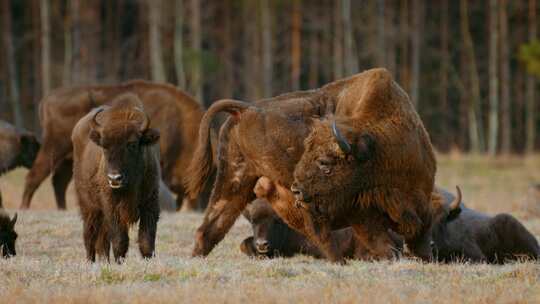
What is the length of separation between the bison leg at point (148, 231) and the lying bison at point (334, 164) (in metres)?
0.49

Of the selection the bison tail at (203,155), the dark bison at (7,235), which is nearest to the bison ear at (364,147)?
the bison tail at (203,155)

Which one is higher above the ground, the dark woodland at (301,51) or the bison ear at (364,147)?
the bison ear at (364,147)

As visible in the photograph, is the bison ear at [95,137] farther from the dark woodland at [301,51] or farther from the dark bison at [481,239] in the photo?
the dark woodland at [301,51]

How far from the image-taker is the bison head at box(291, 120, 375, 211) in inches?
410

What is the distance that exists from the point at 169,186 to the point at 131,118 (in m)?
8.40

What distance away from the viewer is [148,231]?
443 inches

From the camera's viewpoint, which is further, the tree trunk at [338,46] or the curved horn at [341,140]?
the tree trunk at [338,46]

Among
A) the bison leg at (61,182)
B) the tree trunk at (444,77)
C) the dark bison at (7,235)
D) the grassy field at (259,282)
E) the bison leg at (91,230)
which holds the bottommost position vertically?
the tree trunk at (444,77)

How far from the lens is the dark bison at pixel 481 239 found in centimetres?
1248

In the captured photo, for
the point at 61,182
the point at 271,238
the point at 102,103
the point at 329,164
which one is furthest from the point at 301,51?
the point at 329,164

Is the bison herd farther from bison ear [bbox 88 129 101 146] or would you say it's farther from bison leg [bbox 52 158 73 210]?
bison leg [bbox 52 158 73 210]

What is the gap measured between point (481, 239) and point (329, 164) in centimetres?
321

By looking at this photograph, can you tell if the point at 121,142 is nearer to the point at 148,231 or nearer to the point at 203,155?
the point at 203,155

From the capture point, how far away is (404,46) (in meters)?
45.6
